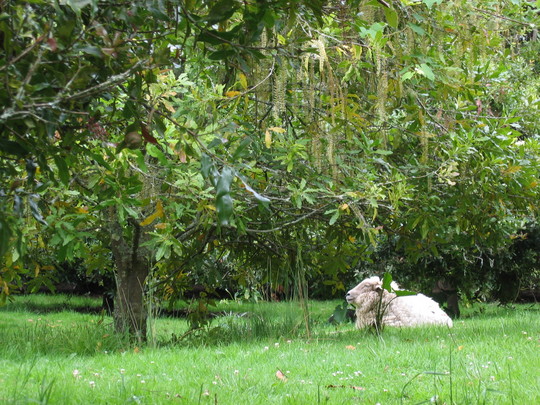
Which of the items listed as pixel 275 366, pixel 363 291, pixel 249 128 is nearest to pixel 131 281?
pixel 249 128

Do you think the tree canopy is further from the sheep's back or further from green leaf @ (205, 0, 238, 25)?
the sheep's back

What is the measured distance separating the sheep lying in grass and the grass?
1335 millimetres

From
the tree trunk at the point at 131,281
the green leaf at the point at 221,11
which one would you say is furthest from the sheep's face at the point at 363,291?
the green leaf at the point at 221,11

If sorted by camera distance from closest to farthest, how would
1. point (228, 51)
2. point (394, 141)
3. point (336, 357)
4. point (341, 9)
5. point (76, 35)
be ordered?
point (76, 35), point (228, 51), point (341, 9), point (336, 357), point (394, 141)

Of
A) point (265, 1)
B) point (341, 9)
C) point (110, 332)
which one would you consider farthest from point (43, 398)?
point (110, 332)

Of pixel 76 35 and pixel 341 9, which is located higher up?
pixel 341 9

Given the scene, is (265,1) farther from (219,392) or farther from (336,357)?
(336,357)

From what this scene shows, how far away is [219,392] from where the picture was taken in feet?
10.6

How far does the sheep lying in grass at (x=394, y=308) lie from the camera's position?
7.75 meters

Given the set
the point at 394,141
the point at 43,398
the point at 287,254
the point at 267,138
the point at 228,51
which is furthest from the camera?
the point at 287,254

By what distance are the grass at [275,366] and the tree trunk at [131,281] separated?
26 centimetres

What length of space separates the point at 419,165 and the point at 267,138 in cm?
187

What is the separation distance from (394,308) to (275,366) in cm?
482

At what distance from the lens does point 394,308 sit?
335 inches
